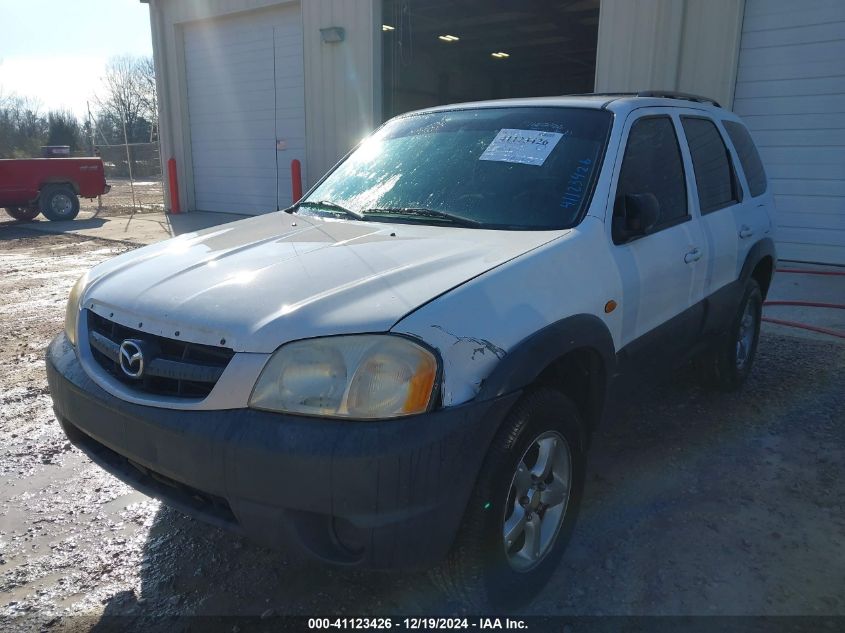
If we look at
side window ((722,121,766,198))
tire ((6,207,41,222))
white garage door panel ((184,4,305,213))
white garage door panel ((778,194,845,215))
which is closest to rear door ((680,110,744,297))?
side window ((722,121,766,198))

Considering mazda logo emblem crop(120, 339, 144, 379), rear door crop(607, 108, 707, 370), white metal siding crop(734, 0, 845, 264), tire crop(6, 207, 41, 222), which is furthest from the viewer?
tire crop(6, 207, 41, 222)

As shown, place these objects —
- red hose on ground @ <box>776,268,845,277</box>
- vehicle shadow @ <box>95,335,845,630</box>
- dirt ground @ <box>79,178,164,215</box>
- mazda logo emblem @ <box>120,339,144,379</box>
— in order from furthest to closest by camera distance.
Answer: dirt ground @ <box>79,178,164,215</box>
red hose on ground @ <box>776,268,845,277</box>
vehicle shadow @ <box>95,335,845,630</box>
mazda logo emblem @ <box>120,339,144,379</box>

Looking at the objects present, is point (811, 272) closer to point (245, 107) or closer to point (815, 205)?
point (815, 205)

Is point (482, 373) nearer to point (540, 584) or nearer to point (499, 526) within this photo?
point (499, 526)

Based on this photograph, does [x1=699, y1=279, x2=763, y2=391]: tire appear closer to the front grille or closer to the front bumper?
the front bumper

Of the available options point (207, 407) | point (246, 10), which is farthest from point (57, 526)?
point (246, 10)

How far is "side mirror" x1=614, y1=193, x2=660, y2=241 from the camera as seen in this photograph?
269cm

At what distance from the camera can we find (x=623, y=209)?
278 cm

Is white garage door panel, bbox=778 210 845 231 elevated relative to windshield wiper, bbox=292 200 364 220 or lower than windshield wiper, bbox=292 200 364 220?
lower

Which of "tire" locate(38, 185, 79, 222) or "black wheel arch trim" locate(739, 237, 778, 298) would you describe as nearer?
"black wheel arch trim" locate(739, 237, 778, 298)

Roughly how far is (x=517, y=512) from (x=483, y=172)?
1537mm

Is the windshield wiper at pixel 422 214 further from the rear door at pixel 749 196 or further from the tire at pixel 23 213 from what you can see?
the tire at pixel 23 213

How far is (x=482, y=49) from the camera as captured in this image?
18734 millimetres

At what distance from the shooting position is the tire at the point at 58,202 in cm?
1407
